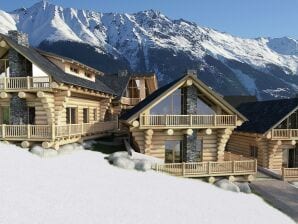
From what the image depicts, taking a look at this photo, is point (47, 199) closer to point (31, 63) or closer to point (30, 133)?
point (30, 133)

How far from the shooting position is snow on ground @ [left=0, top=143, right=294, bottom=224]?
1573 centimetres

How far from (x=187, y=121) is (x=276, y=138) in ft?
33.0

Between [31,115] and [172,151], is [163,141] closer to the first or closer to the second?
[172,151]

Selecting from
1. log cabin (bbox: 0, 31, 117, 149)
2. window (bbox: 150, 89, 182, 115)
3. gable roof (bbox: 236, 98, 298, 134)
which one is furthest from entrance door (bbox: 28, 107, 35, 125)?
gable roof (bbox: 236, 98, 298, 134)

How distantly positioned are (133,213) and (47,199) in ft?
13.5

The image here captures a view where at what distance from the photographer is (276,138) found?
105 feet

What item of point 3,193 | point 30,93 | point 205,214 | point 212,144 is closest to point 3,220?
point 3,193

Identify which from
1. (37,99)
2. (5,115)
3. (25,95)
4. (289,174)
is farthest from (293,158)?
(5,115)

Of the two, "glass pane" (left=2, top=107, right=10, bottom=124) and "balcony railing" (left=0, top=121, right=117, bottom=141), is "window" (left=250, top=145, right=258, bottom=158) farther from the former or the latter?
"glass pane" (left=2, top=107, right=10, bottom=124)

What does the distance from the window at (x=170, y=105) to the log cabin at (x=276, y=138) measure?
29.3 ft

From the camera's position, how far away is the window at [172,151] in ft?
92.6

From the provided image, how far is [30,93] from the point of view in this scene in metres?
25.7

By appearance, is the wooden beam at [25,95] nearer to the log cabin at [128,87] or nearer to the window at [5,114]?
the window at [5,114]

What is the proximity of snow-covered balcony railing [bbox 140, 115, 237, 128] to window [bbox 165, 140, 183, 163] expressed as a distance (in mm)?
2128
